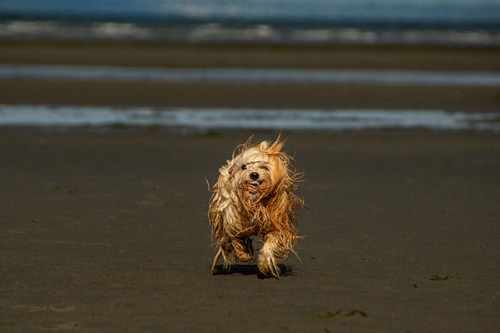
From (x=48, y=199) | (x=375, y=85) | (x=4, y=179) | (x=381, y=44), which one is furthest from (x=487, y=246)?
(x=381, y=44)

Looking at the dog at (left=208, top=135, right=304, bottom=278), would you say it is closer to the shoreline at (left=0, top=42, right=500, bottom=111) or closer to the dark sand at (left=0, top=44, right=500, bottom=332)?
the dark sand at (left=0, top=44, right=500, bottom=332)

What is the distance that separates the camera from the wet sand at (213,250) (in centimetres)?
496

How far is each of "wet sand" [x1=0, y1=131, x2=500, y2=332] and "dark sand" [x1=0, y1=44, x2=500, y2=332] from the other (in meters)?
0.02

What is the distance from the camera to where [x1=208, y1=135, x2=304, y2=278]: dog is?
5.34m

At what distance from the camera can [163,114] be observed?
17406mm

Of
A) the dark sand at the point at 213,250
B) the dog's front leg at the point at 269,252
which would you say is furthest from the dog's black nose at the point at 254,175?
the dark sand at the point at 213,250

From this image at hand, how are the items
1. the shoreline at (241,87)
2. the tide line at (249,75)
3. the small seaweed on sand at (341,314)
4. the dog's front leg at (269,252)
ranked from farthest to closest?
the tide line at (249,75)
the shoreline at (241,87)
the dog's front leg at (269,252)
the small seaweed on sand at (341,314)

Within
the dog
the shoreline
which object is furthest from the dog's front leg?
the shoreline

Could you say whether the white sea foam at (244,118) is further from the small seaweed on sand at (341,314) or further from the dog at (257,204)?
the small seaweed on sand at (341,314)

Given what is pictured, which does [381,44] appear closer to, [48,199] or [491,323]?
[48,199]

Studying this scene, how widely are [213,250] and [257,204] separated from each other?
153cm

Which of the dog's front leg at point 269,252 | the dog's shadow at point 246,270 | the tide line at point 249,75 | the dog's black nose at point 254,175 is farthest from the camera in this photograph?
the tide line at point 249,75

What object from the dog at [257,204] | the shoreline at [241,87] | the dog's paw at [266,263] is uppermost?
the shoreline at [241,87]

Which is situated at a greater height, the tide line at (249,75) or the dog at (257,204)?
the tide line at (249,75)
